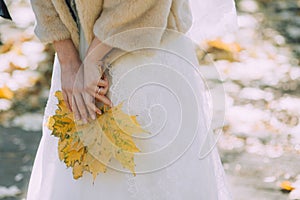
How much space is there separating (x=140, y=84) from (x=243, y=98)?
1716 mm

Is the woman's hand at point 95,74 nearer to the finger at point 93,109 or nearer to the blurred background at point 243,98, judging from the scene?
the finger at point 93,109

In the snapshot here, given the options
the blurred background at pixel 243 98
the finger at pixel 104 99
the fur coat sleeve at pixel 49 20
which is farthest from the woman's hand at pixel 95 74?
the blurred background at pixel 243 98

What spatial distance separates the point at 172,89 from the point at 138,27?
0.69 ft

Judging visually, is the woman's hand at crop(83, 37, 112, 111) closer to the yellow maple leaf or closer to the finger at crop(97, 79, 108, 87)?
the finger at crop(97, 79, 108, 87)

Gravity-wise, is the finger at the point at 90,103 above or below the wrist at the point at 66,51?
below

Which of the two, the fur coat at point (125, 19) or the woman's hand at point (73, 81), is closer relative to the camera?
the fur coat at point (125, 19)

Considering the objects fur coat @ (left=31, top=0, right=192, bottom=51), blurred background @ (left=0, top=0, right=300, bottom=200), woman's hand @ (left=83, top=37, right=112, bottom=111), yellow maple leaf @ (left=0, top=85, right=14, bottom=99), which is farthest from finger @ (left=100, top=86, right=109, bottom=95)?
yellow maple leaf @ (left=0, top=85, right=14, bottom=99)

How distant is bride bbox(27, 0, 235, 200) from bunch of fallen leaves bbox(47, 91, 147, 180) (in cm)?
2

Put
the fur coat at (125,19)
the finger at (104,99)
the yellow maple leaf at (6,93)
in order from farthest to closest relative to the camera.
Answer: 1. the yellow maple leaf at (6,93)
2. the finger at (104,99)
3. the fur coat at (125,19)

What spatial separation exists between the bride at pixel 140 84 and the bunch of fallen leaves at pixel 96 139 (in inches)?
0.9

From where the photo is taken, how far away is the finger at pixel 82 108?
1.90 metres

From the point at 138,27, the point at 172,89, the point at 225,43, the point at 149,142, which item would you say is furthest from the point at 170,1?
the point at 225,43

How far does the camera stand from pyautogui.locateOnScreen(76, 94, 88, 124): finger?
6.22 ft

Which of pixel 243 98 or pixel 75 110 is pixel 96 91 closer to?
pixel 75 110
